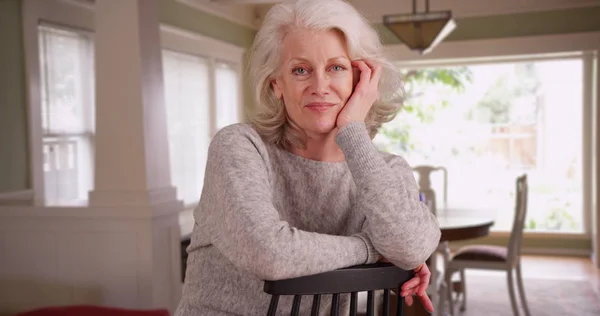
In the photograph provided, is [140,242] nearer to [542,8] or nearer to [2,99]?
[2,99]

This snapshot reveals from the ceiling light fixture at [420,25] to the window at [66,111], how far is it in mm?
2129

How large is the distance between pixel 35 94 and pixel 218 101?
254cm

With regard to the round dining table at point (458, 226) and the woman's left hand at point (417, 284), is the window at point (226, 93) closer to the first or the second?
the round dining table at point (458, 226)

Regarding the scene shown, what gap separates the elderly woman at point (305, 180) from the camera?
44.8 inches

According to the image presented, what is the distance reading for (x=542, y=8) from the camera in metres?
6.52

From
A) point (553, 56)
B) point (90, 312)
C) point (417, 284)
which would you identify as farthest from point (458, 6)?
point (417, 284)

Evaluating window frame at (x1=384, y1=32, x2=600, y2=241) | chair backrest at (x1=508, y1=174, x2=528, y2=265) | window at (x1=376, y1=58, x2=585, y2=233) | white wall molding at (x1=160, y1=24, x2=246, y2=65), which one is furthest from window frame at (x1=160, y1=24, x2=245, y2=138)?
chair backrest at (x1=508, y1=174, x2=528, y2=265)

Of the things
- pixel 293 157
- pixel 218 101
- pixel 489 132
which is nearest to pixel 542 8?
pixel 489 132

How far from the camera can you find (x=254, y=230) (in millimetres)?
1111

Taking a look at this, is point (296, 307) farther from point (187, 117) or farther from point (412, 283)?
point (187, 117)

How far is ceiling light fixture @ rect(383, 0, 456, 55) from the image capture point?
3.66 m

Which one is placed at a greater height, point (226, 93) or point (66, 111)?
point (226, 93)

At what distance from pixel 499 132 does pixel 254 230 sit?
7702 millimetres

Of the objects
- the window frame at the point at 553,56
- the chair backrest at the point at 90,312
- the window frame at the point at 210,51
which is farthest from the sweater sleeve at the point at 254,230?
the window frame at the point at 553,56
